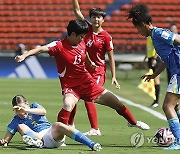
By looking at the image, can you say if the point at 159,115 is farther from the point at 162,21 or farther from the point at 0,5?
the point at 0,5

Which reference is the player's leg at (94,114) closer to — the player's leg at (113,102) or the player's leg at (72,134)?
the player's leg at (113,102)

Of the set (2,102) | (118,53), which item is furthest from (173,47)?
(118,53)

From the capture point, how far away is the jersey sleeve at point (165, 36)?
830cm

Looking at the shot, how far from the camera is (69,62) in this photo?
29.4ft

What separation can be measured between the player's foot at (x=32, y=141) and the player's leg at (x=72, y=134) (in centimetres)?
25

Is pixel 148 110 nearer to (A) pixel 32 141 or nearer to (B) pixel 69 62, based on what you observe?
(B) pixel 69 62

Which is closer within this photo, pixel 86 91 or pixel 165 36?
pixel 165 36

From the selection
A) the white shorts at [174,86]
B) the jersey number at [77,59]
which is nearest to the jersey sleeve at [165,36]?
the white shorts at [174,86]

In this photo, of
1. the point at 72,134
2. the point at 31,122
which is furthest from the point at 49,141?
the point at 72,134

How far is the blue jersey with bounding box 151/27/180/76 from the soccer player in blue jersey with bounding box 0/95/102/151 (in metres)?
1.57

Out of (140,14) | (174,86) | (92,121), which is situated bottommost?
(92,121)

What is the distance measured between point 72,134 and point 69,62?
1.37 metres

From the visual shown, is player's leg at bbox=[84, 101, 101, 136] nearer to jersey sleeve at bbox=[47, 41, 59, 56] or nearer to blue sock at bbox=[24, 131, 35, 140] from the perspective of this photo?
jersey sleeve at bbox=[47, 41, 59, 56]

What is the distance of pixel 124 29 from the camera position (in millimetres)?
30812
